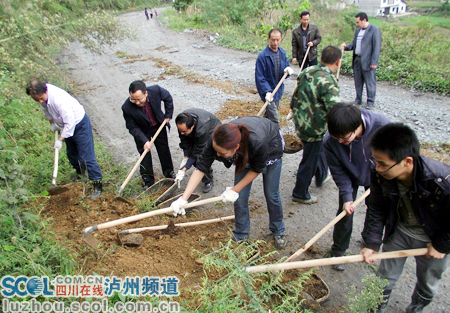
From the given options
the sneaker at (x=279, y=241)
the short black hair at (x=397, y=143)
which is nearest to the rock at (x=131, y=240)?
the sneaker at (x=279, y=241)

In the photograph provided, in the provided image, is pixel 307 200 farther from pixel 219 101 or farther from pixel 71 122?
pixel 219 101

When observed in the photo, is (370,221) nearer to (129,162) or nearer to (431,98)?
(129,162)

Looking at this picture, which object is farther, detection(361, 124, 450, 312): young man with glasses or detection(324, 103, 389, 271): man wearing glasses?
detection(324, 103, 389, 271): man wearing glasses

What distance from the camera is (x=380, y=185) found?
198 centimetres

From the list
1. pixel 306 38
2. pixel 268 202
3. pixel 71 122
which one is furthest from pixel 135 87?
pixel 306 38

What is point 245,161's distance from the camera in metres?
2.48

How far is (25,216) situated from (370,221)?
3.10 metres

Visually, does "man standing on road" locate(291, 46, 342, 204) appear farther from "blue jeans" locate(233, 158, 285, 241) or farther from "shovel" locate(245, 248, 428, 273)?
"shovel" locate(245, 248, 428, 273)

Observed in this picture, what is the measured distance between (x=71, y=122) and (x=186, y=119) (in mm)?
1640

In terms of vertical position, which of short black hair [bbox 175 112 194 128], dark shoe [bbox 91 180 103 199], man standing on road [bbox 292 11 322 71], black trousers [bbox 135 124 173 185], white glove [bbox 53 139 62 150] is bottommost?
dark shoe [bbox 91 180 103 199]

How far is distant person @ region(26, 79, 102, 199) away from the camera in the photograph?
371 centimetres

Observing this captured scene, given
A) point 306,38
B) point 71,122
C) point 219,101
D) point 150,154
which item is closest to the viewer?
point 71,122

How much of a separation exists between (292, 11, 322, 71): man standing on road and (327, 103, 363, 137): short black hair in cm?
465

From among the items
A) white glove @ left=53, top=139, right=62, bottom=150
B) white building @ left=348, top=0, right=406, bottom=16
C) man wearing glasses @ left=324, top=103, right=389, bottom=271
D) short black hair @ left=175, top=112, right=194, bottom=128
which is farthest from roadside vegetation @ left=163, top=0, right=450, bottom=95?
white glove @ left=53, top=139, right=62, bottom=150
